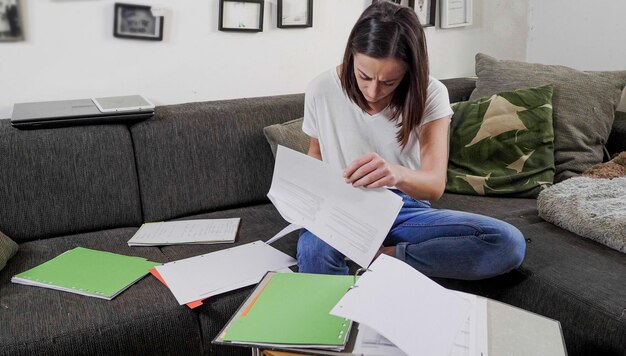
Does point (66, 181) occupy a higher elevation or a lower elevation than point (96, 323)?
higher

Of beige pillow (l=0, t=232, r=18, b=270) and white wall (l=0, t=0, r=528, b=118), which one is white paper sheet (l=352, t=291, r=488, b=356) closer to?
beige pillow (l=0, t=232, r=18, b=270)

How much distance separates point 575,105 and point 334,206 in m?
1.17

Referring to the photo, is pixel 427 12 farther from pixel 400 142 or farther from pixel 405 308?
pixel 405 308

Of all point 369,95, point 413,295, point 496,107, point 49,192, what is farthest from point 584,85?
point 49,192

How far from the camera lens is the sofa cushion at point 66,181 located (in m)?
1.75

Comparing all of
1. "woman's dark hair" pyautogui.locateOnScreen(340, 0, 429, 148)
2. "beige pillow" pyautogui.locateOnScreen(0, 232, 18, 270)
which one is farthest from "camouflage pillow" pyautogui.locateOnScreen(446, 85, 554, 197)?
"beige pillow" pyautogui.locateOnScreen(0, 232, 18, 270)

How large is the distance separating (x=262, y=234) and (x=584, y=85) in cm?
123

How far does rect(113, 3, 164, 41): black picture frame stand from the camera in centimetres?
202

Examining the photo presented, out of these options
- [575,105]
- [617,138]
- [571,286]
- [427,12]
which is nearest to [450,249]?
[571,286]

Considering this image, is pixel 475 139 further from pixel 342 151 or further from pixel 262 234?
pixel 262 234

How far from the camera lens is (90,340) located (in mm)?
1307

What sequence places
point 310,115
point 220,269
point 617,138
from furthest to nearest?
1. point 617,138
2. point 310,115
3. point 220,269

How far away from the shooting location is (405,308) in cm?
97

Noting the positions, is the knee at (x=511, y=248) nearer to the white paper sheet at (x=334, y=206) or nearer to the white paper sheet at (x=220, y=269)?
the white paper sheet at (x=334, y=206)
